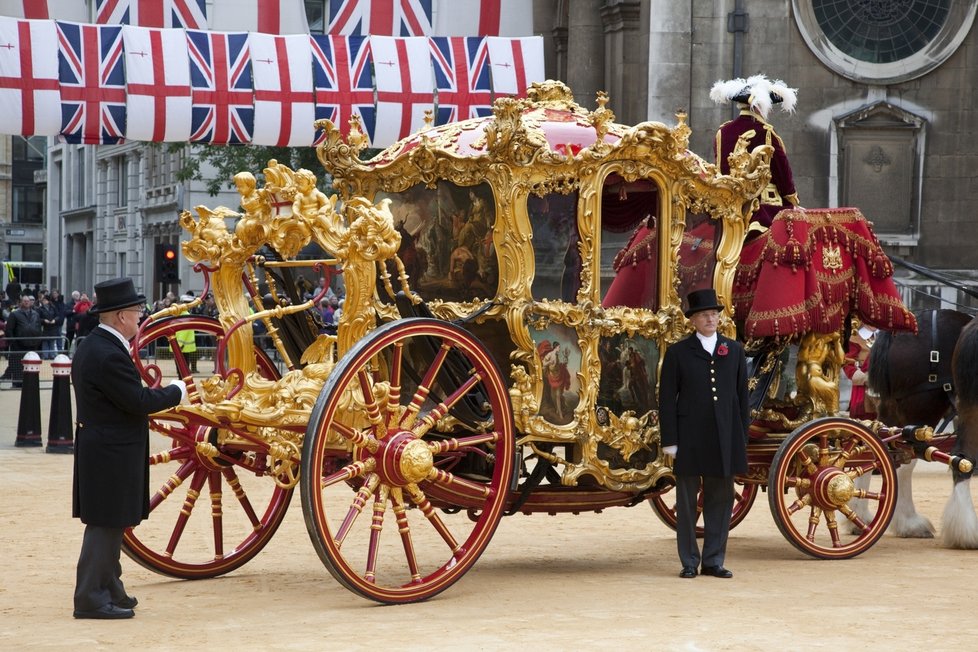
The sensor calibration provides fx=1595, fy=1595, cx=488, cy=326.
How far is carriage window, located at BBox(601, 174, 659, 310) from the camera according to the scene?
9.53 meters

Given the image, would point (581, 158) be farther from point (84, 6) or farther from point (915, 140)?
point (915, 140)

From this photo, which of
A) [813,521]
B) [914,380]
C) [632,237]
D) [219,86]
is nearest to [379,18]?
[219,86]

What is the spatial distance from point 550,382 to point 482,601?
4.62 feet

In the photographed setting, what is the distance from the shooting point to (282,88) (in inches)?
727

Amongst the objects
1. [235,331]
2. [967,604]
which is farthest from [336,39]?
[967,604]

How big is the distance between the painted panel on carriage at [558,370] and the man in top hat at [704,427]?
21.2 inches

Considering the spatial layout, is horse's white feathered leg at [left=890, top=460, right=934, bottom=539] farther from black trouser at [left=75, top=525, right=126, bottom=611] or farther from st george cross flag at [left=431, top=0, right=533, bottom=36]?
st george cross flag at [left=431, top=0, right=533, bottom=36]

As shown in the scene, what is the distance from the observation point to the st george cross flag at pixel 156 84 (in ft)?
59.0

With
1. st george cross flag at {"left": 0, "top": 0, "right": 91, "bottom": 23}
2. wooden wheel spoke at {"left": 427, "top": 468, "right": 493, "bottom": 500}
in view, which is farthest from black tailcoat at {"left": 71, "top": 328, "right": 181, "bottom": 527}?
st george cross flag at {"left": 0, "top": 0, "right": 91, "bottom": 23}

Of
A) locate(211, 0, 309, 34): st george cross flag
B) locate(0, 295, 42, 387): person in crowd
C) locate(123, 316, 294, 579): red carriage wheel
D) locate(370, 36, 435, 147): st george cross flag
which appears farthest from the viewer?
locate(0, 295, 42, 387): person in crowd

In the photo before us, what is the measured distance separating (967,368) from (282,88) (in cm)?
984

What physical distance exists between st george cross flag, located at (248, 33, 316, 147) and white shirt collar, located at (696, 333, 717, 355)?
396 inches

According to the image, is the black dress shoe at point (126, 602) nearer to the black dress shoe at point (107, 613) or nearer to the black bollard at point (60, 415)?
the black dress shoe at point (107, 613)

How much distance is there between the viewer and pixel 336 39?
18859mm
